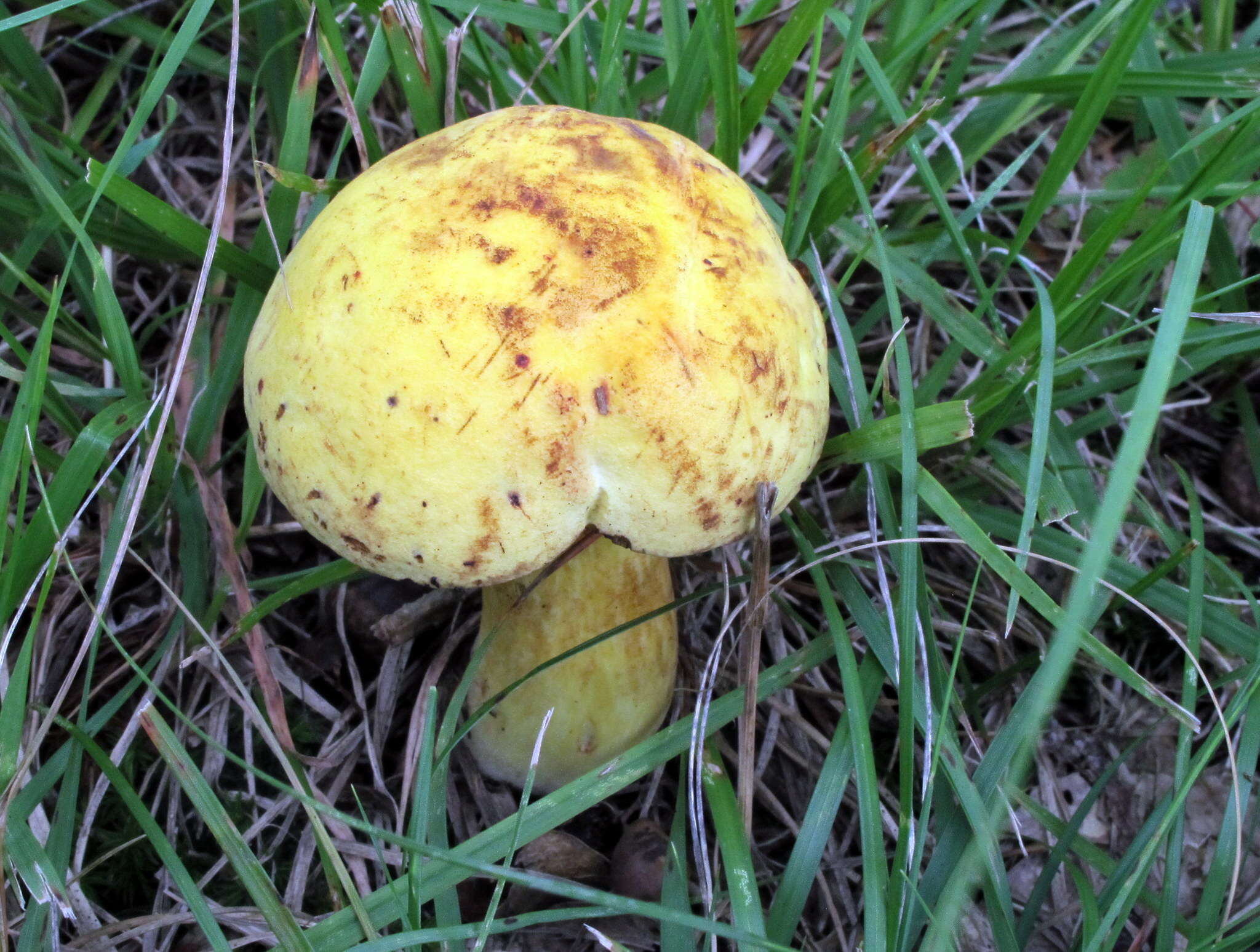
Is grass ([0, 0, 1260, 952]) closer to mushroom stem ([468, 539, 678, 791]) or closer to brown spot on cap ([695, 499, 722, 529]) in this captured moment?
mushroom stem ([468, 539, 678, 791])

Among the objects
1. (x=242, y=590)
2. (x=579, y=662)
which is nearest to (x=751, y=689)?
(x=579, y=662)

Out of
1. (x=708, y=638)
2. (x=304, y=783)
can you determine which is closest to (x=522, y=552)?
(x=304, y=783)

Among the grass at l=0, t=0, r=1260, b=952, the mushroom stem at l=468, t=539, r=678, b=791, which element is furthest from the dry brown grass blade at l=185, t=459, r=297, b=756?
the mushroom stem at l=468, t=539, r=678, b=791

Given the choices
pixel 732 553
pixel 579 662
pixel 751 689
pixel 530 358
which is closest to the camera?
pixel 530 358

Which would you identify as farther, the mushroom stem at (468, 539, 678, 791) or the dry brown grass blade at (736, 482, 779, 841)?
the mushroom stem at (468, 539, 678, 791)

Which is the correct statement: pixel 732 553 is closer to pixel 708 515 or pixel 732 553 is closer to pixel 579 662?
pixel 579 662

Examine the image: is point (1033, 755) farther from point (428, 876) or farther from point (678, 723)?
point (428, 876)
